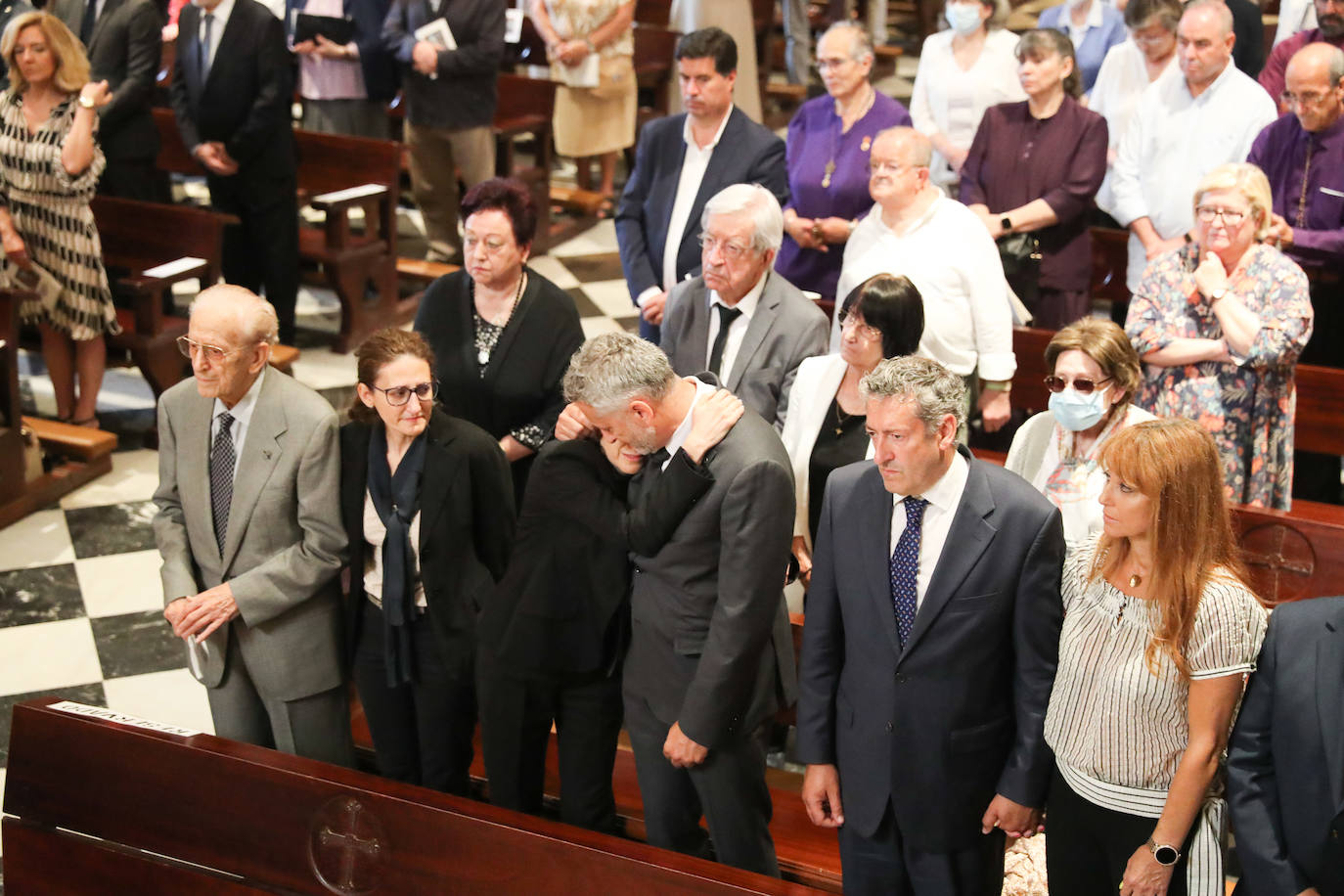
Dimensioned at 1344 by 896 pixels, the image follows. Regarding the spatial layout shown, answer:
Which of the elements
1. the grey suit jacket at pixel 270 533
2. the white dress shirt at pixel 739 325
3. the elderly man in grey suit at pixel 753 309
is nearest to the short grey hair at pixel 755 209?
the elderly man in grey suit at pixel 753 309

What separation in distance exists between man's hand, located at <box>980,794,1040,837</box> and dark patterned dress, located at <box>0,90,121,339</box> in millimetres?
3972

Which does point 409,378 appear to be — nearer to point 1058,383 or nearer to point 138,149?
point 1058,383

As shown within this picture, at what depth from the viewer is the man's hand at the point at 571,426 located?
2721 millimetres

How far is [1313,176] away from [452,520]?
9.95 ft

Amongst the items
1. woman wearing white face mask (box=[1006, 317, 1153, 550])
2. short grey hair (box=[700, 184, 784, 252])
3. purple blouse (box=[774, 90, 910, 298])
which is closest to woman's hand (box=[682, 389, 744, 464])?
woman wearing white face mask (box=[1006, 317, 1153, 550])

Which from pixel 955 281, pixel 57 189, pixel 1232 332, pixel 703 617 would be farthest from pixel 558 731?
pixel 57 189

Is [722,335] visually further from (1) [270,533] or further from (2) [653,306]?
(1) [270,533]

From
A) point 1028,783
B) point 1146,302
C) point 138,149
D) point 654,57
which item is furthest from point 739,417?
point 654,57

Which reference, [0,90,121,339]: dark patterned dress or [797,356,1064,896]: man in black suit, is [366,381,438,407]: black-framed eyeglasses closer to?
[797,356,1064,896]: man in black suit

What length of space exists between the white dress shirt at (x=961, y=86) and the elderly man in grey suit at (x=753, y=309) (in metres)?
2.13

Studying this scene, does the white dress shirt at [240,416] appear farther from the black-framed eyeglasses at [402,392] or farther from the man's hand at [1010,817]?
the man's hand at [1010,817]

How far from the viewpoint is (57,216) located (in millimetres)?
5125

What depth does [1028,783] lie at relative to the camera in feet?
7.53

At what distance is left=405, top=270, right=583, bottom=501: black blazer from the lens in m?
3.48
